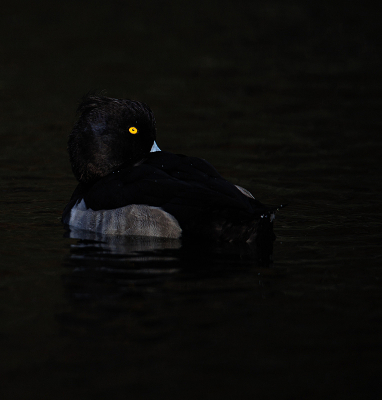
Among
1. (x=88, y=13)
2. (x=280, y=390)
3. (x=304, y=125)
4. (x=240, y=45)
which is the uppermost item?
(x=88, y=13)

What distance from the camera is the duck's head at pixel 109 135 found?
6879 millimetres

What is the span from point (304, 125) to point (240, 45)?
6993 millimetres

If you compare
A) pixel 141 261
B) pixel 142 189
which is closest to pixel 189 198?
pixel 142 189

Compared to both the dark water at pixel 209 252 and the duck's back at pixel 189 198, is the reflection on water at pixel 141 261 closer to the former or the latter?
the dark water at pixel 209 252

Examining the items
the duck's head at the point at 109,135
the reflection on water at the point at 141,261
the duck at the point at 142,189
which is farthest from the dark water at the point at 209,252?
the duck's head at the point at 109,135

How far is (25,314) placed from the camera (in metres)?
4.51

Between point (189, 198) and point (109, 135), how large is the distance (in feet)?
4.85

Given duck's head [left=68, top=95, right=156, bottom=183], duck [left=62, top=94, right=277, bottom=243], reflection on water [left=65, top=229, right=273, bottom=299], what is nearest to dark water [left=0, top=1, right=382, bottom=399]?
reflection on water [left=65, top=229, right=273, bottom=299]

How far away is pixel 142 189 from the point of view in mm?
6016

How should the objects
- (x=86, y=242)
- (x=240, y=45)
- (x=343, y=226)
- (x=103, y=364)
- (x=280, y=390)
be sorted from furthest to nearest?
(x=240, y=45) < (x=343, y=226) < (x=86, y=242) < (x=103, y=364) < (x=280, y=390)

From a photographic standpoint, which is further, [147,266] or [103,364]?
[147,266]

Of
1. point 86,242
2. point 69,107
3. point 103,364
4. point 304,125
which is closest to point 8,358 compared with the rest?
point 103,364

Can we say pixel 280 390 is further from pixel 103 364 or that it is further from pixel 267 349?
pixel 103 364

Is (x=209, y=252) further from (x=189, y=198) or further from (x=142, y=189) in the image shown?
(x=142, y=189)
